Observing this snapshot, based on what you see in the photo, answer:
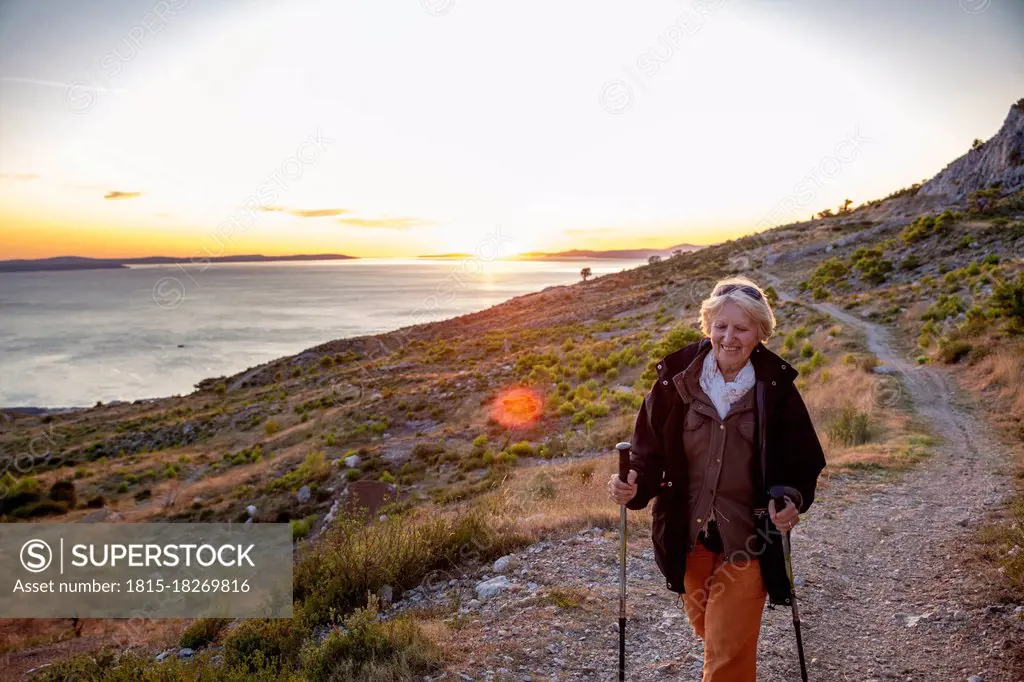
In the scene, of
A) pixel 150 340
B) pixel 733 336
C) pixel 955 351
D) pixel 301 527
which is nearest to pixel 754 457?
pixel 733 336

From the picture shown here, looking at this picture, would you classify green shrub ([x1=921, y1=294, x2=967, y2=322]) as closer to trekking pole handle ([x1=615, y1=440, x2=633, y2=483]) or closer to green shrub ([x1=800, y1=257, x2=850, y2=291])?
green shrub ([x1=800, y1=257, x2=850, y2=291])

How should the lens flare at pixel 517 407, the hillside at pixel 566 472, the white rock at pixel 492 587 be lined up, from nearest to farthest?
the hillside at pixel 566 472 → the white rock at pixel 492 587 → the lens flare at pixel 517 407

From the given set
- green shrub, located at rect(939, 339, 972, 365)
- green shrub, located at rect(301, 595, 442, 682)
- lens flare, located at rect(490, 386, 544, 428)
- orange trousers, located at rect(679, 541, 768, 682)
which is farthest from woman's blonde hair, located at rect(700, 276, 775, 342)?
lens flare, located at rect(490, 386, 544, 428)

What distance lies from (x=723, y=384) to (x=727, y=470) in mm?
442

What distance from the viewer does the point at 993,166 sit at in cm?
5581

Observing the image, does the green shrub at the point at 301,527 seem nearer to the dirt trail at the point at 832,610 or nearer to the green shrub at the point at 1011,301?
the dirt trail at the point at 832,610

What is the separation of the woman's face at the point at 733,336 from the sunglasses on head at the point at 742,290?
110 millimetres

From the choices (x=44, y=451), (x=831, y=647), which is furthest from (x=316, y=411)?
(x=831, y=647)

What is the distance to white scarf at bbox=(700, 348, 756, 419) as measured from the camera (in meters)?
3.04

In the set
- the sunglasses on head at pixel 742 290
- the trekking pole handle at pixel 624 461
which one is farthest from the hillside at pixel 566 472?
the sunglasses on head at pixel 742 290

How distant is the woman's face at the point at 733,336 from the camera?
119 inches

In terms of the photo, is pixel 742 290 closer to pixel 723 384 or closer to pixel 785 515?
pixel 723 384

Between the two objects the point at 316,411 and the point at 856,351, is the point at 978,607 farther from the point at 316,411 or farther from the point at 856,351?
the point at 316,411

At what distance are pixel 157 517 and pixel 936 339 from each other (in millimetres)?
25247
